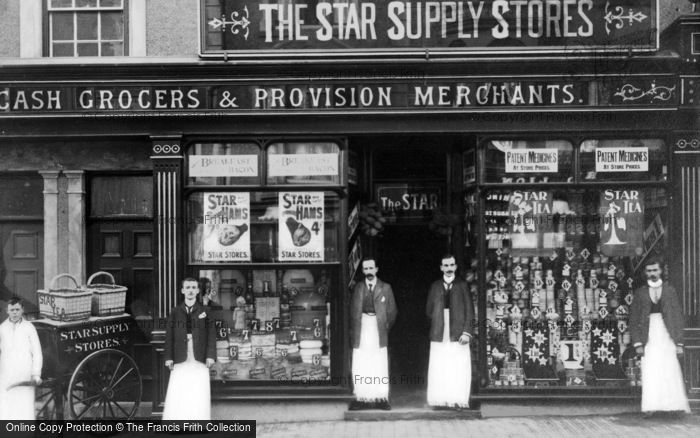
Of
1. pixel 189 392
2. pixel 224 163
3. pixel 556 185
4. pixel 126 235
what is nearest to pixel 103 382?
pixel 189 392

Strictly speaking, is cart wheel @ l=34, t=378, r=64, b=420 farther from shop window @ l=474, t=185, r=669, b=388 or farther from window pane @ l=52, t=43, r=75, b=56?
shop window @ l=474, t=185, r=669, b=388

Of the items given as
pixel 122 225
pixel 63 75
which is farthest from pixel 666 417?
pixel 63 75

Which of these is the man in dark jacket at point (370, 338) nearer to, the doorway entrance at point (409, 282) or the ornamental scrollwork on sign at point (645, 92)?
the doorway entrance at point (409, 282)

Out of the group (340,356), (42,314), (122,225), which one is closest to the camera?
(42,314)

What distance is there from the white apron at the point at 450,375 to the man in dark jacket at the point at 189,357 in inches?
107

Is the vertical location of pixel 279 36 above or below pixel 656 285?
above

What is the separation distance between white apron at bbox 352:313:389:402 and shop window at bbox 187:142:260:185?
2.41 meters

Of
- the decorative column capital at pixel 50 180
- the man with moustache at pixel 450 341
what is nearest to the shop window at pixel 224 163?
the decorative column capital at pixel 50 180

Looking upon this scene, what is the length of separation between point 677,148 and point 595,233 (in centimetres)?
142

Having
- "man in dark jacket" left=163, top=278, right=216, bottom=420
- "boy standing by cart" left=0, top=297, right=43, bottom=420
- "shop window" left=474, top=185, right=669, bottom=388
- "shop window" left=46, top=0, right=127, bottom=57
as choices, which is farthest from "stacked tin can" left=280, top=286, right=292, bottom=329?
"shop window" left=46, top=0, right=127, bottom=57

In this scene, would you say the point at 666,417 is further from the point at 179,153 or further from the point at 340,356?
the point at 179,153

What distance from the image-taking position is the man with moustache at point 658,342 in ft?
27.9

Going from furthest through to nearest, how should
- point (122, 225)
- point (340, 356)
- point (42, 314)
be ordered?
1. point (122, 225)
2. point (340, 356)
3. point (42, 314)

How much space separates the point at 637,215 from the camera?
9102mm
